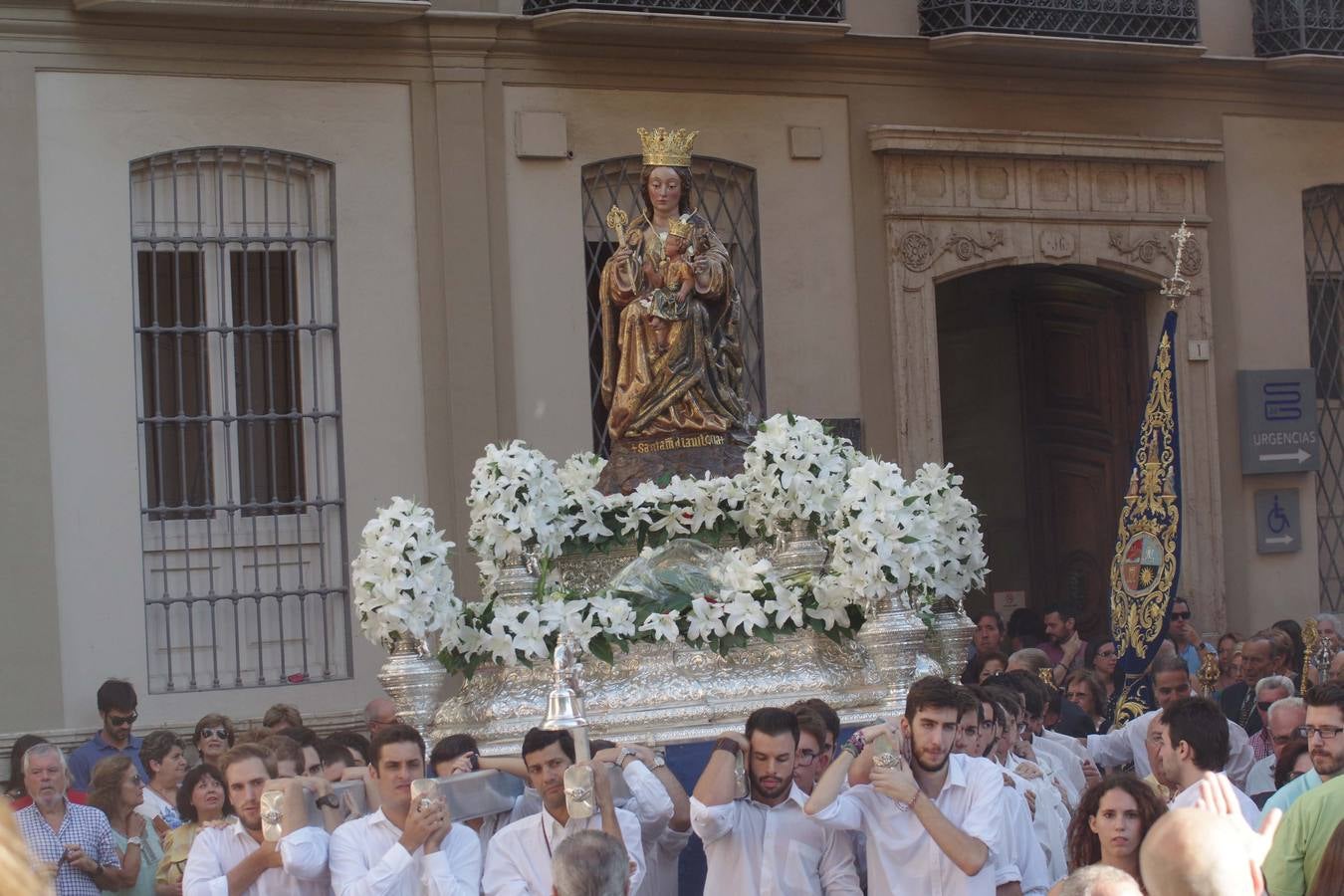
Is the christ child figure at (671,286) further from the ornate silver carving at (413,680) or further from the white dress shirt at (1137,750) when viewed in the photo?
the white dress shirt at (1137,750)

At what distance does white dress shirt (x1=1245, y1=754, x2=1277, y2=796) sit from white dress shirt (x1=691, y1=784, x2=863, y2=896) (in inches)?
71.1

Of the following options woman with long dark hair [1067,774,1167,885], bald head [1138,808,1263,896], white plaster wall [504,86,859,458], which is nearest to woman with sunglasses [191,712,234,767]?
white plaster wall [504,86,859,458]

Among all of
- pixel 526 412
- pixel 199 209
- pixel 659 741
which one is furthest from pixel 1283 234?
pixel 659 741

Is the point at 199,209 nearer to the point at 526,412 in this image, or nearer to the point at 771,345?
the point at 526,412

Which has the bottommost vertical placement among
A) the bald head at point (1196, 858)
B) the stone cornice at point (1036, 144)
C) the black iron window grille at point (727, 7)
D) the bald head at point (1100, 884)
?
the bald head at point (1100, 884)

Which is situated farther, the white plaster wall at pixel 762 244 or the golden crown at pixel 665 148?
the white plaster wall at pixel 762 244

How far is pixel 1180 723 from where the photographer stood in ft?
18.6

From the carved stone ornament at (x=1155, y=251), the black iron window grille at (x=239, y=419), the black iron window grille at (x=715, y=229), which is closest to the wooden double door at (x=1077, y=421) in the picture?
the carved stone ornament at (x=1155, y=251)

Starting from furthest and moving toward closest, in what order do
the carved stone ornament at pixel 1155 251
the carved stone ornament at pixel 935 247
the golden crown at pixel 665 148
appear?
the carved stone ornament at pixel 1155 251, the carved stone ornament at pixel 935 247, the golden crown at pixel 665 148

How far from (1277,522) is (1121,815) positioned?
1069 cm

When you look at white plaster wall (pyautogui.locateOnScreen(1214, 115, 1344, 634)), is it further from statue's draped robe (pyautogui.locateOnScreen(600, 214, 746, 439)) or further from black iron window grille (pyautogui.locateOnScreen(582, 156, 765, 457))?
statue's draped robe (pyautogui.locateOnScreen(600, 214, 746, 439))

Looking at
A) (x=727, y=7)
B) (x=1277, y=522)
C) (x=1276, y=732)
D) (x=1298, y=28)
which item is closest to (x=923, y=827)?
(x=1276, y=732)

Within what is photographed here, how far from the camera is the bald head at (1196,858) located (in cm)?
316

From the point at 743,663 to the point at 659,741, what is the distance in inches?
24.1
